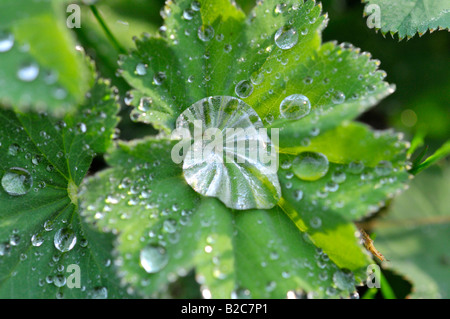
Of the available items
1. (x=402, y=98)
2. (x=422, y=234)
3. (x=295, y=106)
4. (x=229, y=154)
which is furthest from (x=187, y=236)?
(x=402, y=98)

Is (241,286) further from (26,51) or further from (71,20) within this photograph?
(71,20)

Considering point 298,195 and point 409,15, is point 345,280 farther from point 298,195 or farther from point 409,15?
point 409,15

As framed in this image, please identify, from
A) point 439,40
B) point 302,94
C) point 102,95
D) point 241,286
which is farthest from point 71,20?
point 439,40

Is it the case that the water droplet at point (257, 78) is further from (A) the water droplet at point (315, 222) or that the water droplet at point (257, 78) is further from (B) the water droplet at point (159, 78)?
(A) the water droplet at point (315, 222)

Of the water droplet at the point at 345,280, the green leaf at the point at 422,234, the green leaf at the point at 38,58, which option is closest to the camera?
the green leaf at the point at 38,58

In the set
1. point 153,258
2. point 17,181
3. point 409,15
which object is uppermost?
point 409,15

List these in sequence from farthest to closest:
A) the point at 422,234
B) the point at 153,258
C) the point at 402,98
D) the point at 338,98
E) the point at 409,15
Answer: the point at 402,98 → the point at 422,234 → the point at 409,15 → the point at 338,98 → the point at 153,258

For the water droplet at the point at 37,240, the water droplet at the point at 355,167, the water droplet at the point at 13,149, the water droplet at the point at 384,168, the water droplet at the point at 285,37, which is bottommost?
the water droplet at the point at 37,240

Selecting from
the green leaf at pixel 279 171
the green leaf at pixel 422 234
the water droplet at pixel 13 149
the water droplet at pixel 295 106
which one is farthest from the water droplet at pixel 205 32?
the green leaf at pixel 422 234
